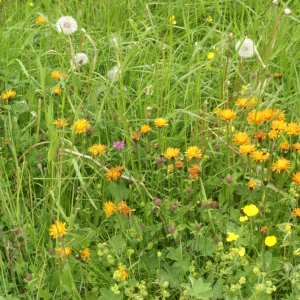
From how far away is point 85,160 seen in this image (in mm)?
1987

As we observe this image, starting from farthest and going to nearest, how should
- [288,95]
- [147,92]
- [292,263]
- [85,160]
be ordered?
[288,95] < [147,92] < [85,160] < [292,263]

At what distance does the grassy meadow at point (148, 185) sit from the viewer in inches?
64.8

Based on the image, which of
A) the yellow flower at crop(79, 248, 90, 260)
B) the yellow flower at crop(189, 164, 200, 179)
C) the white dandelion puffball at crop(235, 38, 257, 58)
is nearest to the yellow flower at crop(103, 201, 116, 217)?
the yellow flower at crop(79, 248, 90, 260)

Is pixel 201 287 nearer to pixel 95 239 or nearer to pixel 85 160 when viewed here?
pixel 95 239

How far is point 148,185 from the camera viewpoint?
200 cm

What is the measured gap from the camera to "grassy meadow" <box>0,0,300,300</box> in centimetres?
165

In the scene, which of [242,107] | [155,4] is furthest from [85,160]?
[155,4]

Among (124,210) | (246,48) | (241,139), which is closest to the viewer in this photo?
(124,210)

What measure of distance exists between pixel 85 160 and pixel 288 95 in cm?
97

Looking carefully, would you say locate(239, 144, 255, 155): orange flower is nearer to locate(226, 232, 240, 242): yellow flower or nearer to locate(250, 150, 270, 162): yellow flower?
locate(250, 150, 270, 162): yellow flower

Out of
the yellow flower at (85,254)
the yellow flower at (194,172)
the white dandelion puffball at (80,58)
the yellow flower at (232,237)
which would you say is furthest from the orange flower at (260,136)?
the white dandelion puffball at (80,58)

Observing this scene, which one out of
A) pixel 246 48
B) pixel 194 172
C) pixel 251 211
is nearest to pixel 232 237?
pixel 251 211

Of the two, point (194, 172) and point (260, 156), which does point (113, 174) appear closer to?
point (194, 172)

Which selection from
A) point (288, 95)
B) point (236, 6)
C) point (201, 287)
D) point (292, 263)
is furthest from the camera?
point (236, 6)
